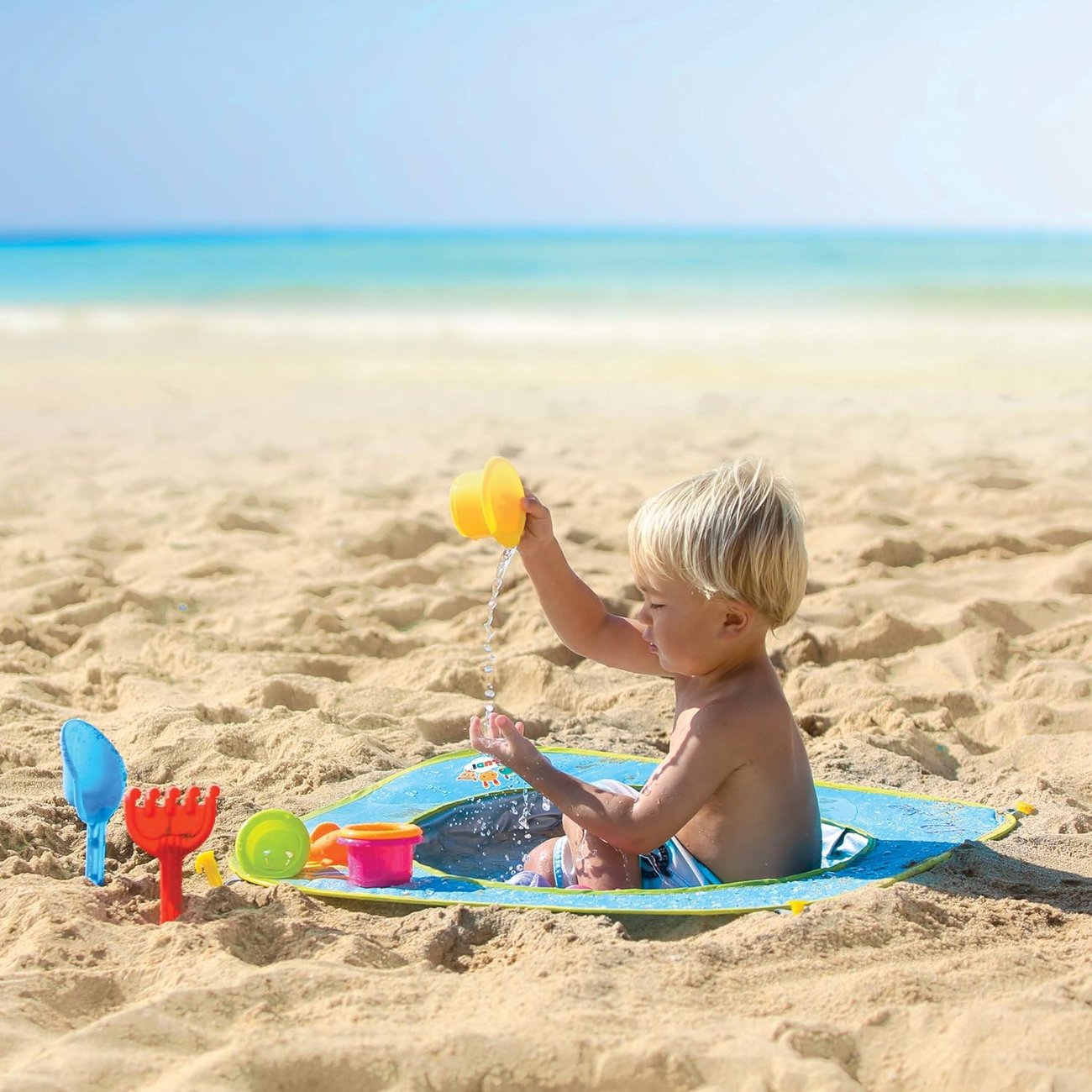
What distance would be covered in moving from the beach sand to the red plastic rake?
0.18 feet

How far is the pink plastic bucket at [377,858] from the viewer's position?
2.37 m

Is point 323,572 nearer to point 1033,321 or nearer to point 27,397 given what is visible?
point 27,397

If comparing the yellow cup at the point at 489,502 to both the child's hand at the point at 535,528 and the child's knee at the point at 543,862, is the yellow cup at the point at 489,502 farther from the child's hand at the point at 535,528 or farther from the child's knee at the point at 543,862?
the child's knee at the point at 543,862

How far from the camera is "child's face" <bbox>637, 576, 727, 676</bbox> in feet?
7.69

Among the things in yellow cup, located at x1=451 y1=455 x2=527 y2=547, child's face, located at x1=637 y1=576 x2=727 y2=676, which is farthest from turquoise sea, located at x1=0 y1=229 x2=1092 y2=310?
child's face, located at x1=637 y1=576 x2=727 y2=676

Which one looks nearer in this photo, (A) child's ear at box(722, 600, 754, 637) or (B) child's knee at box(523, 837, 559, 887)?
(A) child's ear at box(722, 600, 754, 637)

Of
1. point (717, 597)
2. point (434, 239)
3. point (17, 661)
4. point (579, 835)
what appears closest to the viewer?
point (717, 597)

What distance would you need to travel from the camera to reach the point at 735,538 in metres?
2.27

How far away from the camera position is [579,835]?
2.52m

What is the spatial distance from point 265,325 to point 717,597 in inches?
592

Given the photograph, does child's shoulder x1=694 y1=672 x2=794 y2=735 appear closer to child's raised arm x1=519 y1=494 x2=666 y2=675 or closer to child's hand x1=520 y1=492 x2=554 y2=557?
child's raised arm x1=519 y1=494 x2=666 y2=675

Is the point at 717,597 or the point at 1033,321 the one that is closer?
the point at 717,597

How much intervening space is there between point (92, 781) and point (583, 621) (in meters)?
1.00

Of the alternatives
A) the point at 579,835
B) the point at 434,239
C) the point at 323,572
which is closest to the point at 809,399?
the point at 323,572
